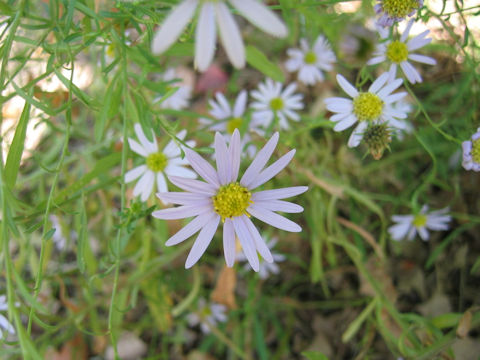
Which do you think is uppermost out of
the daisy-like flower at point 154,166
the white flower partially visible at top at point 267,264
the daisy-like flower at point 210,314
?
the daisy-like flower at point 154,166

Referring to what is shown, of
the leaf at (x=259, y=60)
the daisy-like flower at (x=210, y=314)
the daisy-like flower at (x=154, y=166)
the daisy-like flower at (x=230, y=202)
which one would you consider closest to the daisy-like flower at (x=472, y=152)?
the daisy-like flower at (x=230, y=202)

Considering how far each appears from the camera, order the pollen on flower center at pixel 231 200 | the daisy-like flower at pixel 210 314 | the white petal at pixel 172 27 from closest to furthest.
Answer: the white petal at pixel 172 27 < the pollen on flower center at pixel 231 200 < the daisy-like flower at pixel 210 314

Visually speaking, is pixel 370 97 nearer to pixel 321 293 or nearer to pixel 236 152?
pixel 236 152

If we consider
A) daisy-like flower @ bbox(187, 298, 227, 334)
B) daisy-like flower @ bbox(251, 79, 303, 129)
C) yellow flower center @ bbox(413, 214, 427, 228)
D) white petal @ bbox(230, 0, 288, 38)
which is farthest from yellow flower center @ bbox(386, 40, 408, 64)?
daisy-like flower @ bbox(187, 298, 227, 334)

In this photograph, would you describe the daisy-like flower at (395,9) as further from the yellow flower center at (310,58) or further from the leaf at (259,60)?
the yellow flower center at (310,58)

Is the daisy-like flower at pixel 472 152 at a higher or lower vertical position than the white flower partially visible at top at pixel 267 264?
higher

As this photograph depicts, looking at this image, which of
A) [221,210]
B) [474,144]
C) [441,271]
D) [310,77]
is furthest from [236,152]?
[441,271]
